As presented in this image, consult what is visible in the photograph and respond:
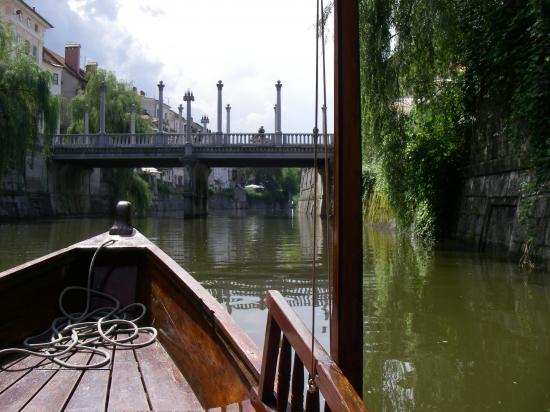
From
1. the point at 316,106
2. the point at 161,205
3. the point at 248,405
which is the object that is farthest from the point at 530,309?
the point at 161,205

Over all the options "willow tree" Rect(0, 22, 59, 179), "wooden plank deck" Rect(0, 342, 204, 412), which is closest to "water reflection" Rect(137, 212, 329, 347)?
"wooden plank deck" Rect(0, 342, 204, 412)

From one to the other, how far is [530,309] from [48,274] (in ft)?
14.7

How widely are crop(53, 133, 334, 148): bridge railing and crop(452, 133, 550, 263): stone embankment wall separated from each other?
46.2 ft

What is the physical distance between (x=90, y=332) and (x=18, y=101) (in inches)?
689

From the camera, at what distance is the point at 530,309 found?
17.6ft

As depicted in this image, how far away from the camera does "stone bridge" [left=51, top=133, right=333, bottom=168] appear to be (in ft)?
82.5

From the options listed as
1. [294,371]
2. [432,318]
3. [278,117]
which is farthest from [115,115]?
[294,371]

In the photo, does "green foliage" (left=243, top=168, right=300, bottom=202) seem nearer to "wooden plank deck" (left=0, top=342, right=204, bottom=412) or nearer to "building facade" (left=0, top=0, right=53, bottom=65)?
"building facade" (left=0, top=0, right=53, bottom=65)

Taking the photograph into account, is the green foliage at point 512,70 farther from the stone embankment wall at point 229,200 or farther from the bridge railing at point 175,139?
the stone embankment wall at point 229,200

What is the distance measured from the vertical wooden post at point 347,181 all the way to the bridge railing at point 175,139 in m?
23.6

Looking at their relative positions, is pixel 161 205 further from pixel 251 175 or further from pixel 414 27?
pixel 414 27

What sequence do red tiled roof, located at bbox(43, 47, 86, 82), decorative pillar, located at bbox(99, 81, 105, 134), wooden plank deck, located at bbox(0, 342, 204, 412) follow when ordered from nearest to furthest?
wooden plank deck, located at bbox(0, 342, 204, 412) < decorative pillar, located at bbox(99, 81, 105, 134) < red tiled roof, located at bbox(43, 47, 86, 82)

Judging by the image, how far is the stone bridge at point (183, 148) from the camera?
2516 cm

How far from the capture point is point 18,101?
60.7 ft
